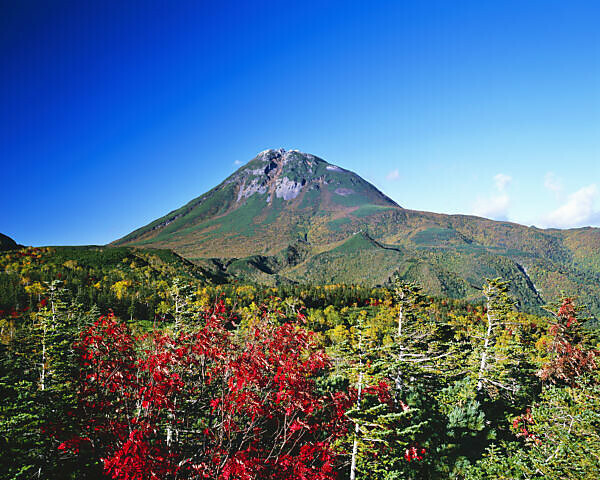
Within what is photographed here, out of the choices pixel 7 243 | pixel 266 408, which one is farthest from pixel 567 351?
pixel 7 243

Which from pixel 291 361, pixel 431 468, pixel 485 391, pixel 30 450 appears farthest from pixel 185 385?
pixel 485 391

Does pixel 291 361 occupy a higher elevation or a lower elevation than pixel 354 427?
higher

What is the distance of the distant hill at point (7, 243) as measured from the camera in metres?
138

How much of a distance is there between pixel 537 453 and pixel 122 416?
14466 mm

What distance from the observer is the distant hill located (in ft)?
452

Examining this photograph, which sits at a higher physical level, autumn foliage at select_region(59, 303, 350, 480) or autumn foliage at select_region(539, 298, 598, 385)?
autumn foliage at select_region(59, 303, 350, 480)

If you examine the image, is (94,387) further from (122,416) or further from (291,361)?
(291,361)

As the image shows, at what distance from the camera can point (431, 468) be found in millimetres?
12391

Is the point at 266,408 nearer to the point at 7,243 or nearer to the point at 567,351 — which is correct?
the point at 567,351

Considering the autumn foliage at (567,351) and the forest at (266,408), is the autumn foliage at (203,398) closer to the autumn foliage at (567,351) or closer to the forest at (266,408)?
the forest at (266,408)

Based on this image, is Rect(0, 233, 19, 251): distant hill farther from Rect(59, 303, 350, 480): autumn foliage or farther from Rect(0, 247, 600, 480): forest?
Rect(59, 303, 350, 480): autumn foliage

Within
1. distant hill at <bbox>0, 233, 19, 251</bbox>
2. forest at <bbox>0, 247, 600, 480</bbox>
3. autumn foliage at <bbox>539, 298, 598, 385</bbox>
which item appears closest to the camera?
forest at <bbox>0, 247, 600, 480</bbox>

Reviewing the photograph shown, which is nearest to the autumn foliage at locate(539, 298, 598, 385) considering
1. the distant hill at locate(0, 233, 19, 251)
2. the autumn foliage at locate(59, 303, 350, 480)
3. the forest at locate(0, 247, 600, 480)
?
the forest at locate(0, 247, 600, 480)

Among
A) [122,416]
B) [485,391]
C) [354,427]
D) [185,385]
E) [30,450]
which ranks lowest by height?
[485,391]
